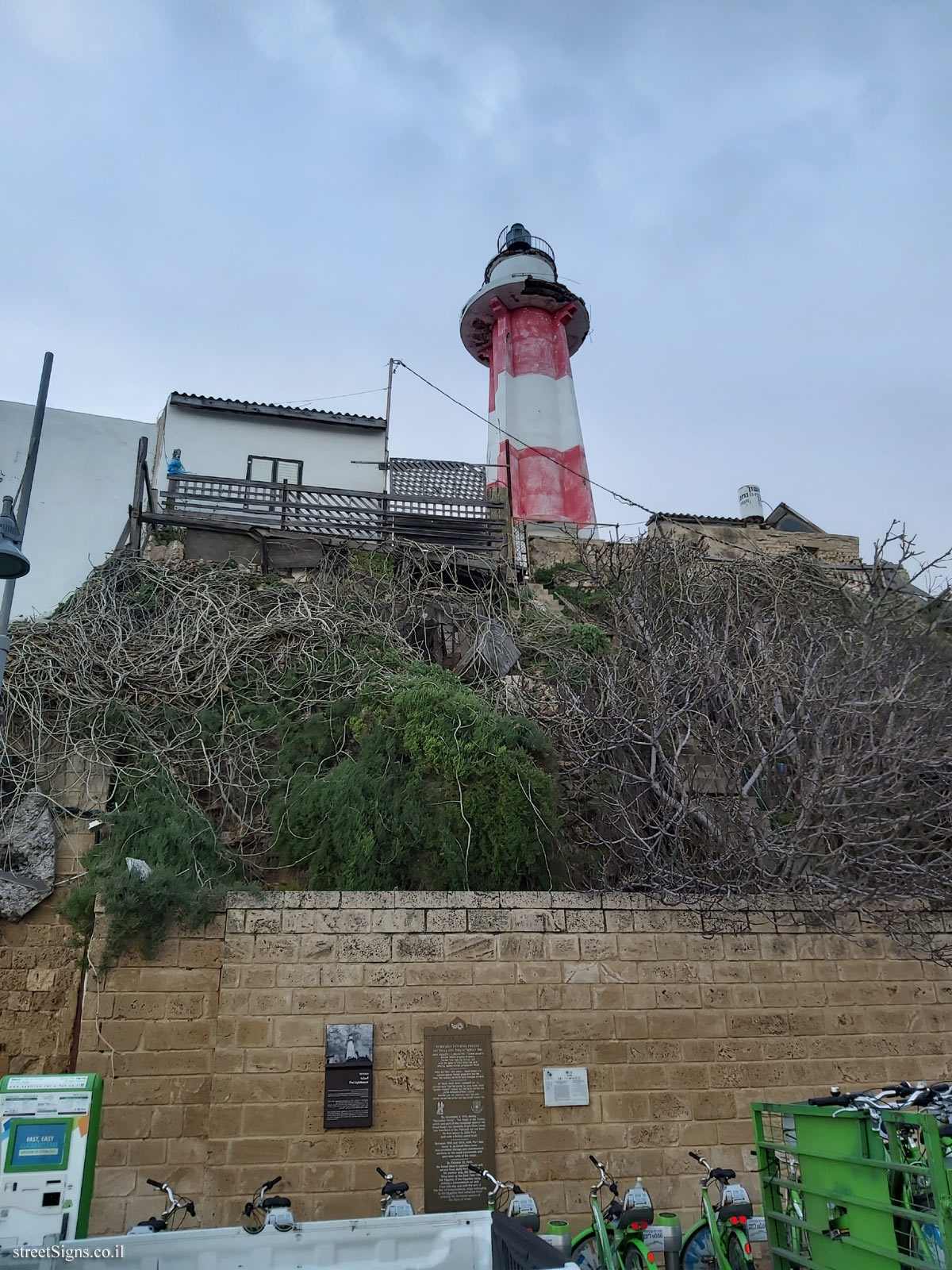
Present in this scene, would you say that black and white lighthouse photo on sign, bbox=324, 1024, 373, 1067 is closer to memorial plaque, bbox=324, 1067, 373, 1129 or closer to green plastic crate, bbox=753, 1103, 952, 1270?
memorial plaque, bbox=324, 1067, 373, 1129

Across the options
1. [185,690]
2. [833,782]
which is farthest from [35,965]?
[833,782]

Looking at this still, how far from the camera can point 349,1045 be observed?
660 centimetres

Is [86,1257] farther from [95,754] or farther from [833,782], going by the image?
[833,782]

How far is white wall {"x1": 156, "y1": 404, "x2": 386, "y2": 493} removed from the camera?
47.9 feet

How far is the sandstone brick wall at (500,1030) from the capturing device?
20.8ft

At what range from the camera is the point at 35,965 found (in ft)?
25.3

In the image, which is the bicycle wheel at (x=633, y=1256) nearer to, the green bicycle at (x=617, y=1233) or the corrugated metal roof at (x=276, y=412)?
the green bicycle at (x=617, y=1233)

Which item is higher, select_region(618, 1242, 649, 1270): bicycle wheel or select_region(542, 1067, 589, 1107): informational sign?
select_region(542, 1067, 589, 1107): informational sign

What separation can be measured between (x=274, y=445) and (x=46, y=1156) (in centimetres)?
1168

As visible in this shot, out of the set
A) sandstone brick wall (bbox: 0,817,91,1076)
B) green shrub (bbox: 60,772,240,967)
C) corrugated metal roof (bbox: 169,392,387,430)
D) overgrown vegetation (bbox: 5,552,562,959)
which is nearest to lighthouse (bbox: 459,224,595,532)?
corrugated metal roof (bbox: 169,392,387,430)

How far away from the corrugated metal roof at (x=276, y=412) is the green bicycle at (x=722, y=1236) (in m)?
12.1

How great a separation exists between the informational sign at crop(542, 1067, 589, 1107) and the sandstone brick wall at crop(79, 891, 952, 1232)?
75 millimetres

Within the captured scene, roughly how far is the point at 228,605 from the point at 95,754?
2.45m

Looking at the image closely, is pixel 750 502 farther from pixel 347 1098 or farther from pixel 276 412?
pixel 347 1098
